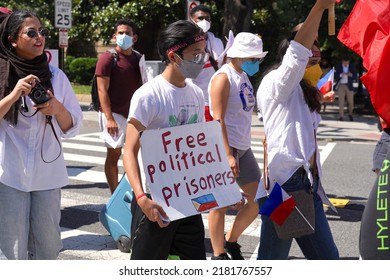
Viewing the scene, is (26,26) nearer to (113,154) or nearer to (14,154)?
(14,154)

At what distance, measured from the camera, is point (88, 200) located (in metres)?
8.31

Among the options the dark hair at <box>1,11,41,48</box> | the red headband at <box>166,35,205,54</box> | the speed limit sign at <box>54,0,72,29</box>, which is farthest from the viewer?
the speed limit sign at <box>54,0,72,29</box>

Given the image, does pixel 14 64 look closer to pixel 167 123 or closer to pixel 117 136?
pixel 167 123

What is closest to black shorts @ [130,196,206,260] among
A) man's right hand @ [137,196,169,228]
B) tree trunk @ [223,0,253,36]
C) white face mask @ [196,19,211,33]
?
man's right hand @ [137,196,169,228]

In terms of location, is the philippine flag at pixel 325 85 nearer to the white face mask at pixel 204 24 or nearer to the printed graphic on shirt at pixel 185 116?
the printed graphic on shirt at pixel 185 116

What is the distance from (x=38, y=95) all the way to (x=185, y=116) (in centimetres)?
81

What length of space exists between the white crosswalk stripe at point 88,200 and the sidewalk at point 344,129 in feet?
4.75

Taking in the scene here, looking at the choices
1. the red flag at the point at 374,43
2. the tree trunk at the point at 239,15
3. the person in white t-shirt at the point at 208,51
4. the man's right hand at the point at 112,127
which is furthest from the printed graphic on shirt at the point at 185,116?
the tree trunk at the point at 239,15

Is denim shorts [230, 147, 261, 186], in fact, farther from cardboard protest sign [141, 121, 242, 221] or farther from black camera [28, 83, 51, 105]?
black camera [28, 83, 51, 105]

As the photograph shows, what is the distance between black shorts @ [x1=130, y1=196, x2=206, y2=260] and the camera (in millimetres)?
3709

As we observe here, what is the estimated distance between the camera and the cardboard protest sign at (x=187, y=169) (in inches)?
142

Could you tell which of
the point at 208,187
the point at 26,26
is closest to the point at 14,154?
the point at 26,26

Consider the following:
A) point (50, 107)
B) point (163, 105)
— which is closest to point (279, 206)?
point (163, 105)
